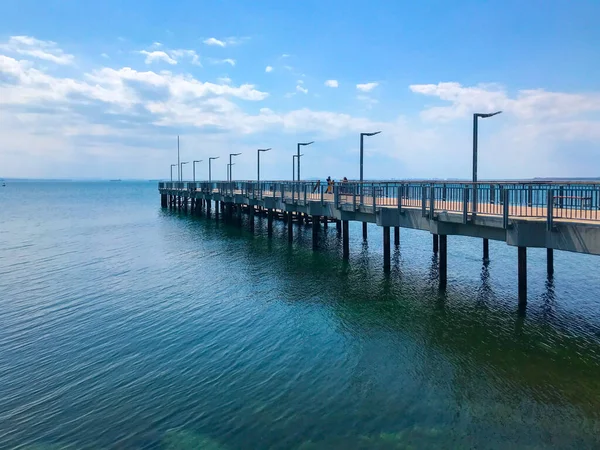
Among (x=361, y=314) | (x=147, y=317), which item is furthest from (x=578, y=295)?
(x=147, y=317)

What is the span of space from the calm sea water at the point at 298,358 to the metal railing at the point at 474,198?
358 cm

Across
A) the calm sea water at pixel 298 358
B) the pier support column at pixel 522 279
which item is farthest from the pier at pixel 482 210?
the calm sea water at pixel 298 358

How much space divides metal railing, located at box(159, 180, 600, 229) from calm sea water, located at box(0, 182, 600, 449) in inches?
141

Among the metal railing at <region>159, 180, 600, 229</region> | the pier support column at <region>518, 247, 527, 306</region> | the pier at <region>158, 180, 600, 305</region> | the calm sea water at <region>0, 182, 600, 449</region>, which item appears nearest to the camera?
the calm sea water at <region>0, 182, 600, 449</region>

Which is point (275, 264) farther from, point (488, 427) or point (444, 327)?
point (488, 427)

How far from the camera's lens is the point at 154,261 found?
28.2 metres

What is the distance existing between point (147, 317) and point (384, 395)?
959cm

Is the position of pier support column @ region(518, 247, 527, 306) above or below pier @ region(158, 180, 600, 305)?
below

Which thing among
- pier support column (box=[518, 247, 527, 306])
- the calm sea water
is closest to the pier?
pier support column (box=[518, 247, 527, 306])

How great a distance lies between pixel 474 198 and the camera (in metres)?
17.2

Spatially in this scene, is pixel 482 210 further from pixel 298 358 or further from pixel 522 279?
pixel 298 358

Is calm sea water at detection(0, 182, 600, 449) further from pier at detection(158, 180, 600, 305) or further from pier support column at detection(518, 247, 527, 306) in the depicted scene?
pier at detection(158, 180, 600, 305)

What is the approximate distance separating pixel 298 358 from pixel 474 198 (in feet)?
28.7

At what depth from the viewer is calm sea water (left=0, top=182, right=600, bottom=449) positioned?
32.1ft
